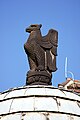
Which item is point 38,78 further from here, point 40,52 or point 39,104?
point 39,104

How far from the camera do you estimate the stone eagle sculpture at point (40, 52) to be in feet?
41.2

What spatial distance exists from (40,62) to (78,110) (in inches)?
112

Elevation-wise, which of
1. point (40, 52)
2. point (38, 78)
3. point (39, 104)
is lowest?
point (39, 104)

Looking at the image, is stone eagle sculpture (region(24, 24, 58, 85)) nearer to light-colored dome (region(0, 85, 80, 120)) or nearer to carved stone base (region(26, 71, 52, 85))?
carved stone base (region(26, 71, 52, 85))

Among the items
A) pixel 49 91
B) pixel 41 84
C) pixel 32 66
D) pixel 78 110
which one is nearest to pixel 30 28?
pixel 32 66

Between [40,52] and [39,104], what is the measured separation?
3.09m

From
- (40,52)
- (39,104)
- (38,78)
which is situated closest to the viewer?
(39,104)

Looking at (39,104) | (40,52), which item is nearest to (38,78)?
(40,52)

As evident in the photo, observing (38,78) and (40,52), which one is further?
(40,52)

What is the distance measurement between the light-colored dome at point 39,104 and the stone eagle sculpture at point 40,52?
168 cm

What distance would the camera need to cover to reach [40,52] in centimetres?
1273

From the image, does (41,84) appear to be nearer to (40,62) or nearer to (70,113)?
(40,62)

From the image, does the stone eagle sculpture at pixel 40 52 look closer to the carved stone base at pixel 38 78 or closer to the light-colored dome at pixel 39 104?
the carved stone base at pixel 38 78

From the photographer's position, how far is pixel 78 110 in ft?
33.7
